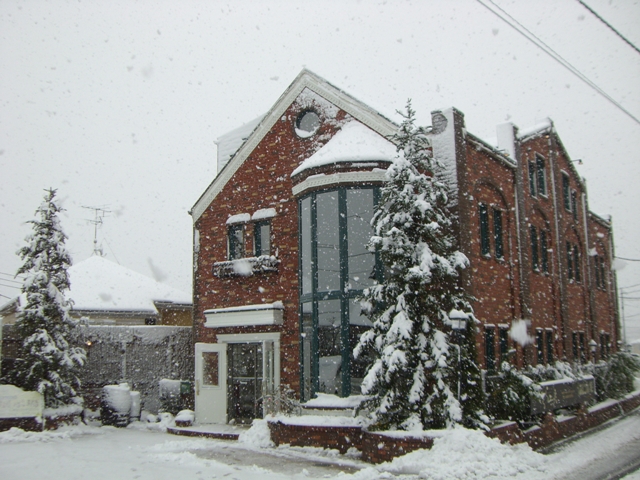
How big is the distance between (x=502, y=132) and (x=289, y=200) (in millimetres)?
6921

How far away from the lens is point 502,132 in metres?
17.6

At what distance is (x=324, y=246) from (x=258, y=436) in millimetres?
4597

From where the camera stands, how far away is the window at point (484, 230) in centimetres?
1518

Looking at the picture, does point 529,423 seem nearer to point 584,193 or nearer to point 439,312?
point 439,312

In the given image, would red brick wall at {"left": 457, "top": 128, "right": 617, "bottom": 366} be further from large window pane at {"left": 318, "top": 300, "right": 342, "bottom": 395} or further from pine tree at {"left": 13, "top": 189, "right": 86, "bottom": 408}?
pine tree at {"left": 13, "top": 189, "right": 86, "bottom": 408}

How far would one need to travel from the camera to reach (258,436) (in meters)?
13.1

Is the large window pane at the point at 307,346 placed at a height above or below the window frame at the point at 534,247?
below

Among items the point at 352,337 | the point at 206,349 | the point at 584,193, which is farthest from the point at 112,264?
the point at 584,193

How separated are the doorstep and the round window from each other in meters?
7.87

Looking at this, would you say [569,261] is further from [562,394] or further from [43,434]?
[43,434]

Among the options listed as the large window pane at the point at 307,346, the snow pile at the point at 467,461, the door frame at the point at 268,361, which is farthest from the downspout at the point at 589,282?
the snow pile at the point at 467,461

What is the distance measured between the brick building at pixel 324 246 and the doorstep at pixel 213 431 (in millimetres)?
395

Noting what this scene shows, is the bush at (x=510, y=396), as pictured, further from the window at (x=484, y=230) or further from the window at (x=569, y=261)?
the window at (x=569, y=261)

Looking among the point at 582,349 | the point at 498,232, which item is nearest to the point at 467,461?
the point at 498,232
